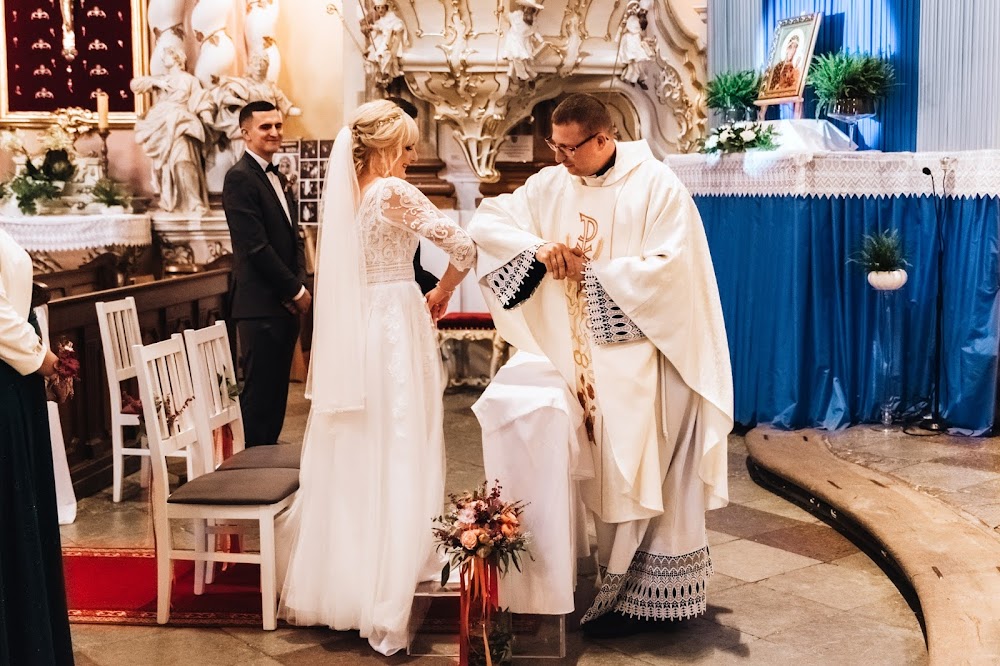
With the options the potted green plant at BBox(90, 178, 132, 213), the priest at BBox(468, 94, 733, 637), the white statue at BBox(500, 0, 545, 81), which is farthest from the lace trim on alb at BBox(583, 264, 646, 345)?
the potted green plant at BBox(90, 178, 132, 213)

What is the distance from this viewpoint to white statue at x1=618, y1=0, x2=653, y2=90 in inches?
313

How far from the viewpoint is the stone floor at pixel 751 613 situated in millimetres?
3676

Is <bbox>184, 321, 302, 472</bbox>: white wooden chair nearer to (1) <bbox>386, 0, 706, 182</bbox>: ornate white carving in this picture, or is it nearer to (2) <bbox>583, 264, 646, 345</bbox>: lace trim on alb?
(2) <bbox>583, 264, 646, 345</bbox>: lace trim on alb

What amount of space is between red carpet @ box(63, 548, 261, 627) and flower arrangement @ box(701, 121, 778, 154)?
11.9 ft

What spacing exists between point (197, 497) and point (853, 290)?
13.1ft

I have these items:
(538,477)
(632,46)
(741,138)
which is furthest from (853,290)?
(538,477)

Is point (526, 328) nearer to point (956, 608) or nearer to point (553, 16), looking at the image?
point (956, 608)

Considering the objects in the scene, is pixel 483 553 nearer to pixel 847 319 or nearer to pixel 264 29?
pixel 847 319

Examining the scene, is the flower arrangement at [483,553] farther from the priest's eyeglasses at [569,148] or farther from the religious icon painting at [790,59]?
the religious icon painting at [790,59]

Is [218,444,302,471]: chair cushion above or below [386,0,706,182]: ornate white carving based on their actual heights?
below

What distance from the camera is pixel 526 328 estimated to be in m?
3.97

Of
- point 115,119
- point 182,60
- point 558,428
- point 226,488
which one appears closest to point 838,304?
point 558,428

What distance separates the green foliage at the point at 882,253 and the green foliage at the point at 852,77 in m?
0.90

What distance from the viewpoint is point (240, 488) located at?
3902 millimetres
